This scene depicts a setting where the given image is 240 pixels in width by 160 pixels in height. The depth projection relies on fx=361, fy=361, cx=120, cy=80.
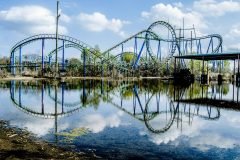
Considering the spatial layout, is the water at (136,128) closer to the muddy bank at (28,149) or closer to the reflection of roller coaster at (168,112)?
the reflection of roller coaster at (168,112)

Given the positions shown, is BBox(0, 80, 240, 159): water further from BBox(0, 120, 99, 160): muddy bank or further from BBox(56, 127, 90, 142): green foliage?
BBox(0, 120, 99, 160): muddy bank

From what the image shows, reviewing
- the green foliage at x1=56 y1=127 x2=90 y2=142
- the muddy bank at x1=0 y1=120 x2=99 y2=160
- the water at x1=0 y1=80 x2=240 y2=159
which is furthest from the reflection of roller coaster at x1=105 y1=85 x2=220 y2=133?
the muddy bank at x1=0 y1=120 x2=99 y2=160

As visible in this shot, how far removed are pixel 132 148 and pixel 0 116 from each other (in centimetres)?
724

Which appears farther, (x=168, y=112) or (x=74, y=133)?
(x=168, y=112)

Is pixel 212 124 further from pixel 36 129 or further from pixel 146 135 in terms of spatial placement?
pixel 36 129

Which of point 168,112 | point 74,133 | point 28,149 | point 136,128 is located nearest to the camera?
point 28,149

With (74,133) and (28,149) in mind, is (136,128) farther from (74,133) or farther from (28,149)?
(28,149)

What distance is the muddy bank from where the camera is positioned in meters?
8.12

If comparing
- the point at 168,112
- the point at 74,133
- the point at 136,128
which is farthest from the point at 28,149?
the point at 168,112

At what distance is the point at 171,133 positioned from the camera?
39.7 feet

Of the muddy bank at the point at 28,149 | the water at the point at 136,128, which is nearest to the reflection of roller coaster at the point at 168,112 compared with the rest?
the water at the point at 136,128

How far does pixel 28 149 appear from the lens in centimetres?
872

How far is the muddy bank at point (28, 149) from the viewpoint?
8.12 m

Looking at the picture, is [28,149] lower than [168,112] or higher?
higher
